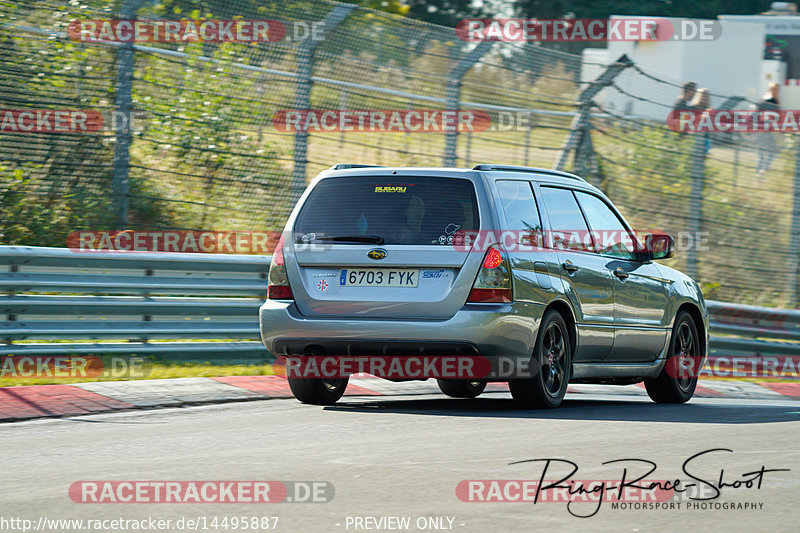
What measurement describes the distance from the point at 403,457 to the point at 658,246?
13.8ft

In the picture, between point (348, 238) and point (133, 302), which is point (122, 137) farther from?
point (348, 238)

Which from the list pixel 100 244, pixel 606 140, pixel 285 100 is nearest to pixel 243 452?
pixel 100 244

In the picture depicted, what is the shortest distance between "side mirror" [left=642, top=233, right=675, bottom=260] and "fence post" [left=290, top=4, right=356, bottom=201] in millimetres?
4664

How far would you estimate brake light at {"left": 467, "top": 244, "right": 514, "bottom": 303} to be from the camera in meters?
8.51

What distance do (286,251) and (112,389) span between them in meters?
1.87

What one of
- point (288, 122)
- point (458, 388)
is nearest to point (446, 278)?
point (458, 388)

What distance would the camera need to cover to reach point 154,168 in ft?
43.1

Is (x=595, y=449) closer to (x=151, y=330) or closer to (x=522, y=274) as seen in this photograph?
(x=522, y=274)

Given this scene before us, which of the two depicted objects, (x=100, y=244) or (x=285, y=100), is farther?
(x=285, y=100)

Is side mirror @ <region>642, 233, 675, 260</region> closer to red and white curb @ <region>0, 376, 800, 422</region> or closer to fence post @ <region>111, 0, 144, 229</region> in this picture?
red and white curb @ <region>0, 376, 800, 422</region>

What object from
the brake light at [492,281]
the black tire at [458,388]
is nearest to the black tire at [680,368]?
the black tire at [458,388]

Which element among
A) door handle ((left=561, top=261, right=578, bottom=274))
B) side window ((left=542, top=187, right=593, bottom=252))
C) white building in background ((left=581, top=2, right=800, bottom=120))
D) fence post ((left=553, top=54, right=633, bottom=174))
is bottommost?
door handle ((left=561, top=261, right=578, bottom=274))

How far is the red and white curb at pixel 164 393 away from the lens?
8852mm

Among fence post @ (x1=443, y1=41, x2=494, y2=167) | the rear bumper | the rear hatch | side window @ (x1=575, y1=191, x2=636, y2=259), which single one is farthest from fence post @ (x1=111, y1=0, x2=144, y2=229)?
side window @ (x1=575, y1=191, x2=636, y2=259)
